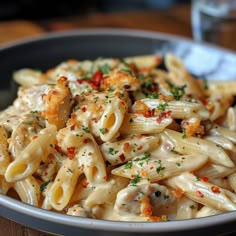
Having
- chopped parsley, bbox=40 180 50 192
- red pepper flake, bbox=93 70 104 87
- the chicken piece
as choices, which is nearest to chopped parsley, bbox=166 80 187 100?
red pepper flake, bbox=93 70 104 87

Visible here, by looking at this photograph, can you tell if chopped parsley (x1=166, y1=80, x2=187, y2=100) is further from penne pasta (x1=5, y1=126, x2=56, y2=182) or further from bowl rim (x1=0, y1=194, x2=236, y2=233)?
bowl rim (x1=0, y1=194, x2=236, y2=233)

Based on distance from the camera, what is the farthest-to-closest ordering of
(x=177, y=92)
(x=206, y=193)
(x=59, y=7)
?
(x=59, y=7) < (x=177, y=92) < (x=206, y=193)

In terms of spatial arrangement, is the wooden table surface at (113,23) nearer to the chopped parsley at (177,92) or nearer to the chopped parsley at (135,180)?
the chopped parsley at (177,92)

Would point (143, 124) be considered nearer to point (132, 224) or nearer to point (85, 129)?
point (85, 129)

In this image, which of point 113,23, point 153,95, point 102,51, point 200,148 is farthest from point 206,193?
point 113,23

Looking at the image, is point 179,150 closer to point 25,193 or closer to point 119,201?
point 119,201

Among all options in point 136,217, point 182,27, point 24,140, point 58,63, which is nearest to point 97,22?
point 182,27

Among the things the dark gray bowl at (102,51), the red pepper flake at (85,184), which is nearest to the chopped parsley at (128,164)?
the red pepper flake at (85,184)
